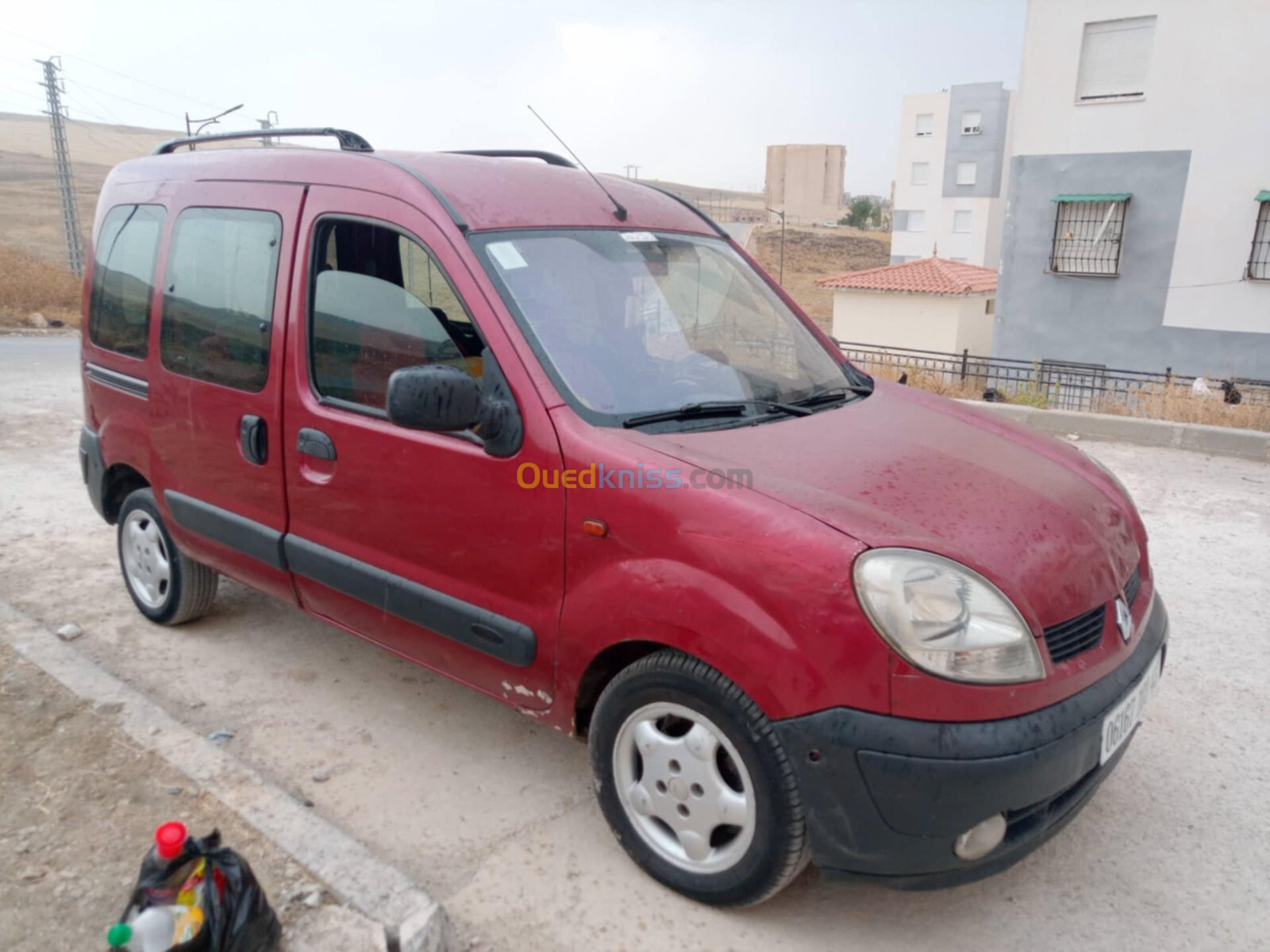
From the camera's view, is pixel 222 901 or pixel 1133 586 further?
pixel 1133 586

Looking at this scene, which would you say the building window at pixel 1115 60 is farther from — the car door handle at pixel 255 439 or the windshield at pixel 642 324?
the car door handle at pixel 255 439

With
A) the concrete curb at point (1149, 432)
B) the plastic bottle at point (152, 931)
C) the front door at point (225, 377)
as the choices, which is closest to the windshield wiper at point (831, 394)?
the front door at point (225, 377)

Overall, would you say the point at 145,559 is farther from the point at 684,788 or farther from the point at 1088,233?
the point at 1088,233

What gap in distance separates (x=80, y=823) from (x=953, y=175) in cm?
6027

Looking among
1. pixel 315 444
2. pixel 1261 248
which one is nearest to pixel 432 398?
pixel 315 444

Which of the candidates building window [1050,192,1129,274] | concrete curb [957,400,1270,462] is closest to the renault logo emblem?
concrete curb [957,400,1270,462]

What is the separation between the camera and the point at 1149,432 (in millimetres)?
7730

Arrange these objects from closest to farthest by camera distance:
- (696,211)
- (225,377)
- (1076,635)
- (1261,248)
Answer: (1076,635)
(225,377)
(696,211)
(1261,248)

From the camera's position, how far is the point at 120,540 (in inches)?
176

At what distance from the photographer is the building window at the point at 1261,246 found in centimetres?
1916

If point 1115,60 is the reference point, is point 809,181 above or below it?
above

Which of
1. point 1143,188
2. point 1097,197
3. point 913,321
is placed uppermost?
point 1143,188

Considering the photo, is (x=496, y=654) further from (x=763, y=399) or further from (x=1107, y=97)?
(x=1107, y=97)

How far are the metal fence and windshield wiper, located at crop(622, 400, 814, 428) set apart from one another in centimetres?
137
